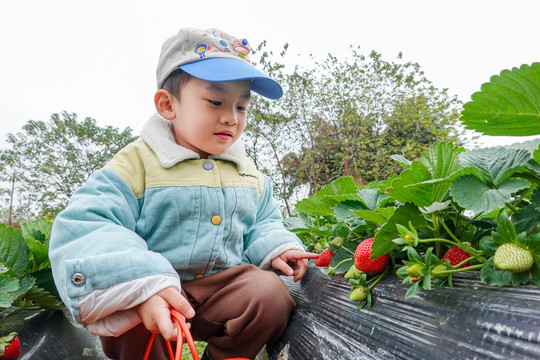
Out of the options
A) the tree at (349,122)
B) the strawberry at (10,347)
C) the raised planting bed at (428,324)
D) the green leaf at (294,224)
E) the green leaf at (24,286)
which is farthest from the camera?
the tree at (349,122)

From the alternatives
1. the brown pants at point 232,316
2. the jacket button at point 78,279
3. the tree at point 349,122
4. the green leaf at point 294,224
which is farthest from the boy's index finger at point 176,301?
the tree at point 349,122

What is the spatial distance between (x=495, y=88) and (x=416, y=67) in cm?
882

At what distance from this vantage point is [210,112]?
1219mm

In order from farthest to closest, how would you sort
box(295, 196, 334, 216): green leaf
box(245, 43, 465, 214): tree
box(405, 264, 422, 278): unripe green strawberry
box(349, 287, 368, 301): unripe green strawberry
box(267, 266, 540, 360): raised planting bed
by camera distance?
box(245, 43, 465, 214): tree
box(295, 196, 334, 216): green leaf
box(349, 287, 368, 301): unripe green strawberry
box(405, 264, 422, 278): unripe green strawberry
box(267, 266, 540, 360): raised planting bed

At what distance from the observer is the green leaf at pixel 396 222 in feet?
2.19

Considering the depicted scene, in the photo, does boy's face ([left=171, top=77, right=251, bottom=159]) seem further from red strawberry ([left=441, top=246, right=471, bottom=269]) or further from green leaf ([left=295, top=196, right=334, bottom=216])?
red strawberry ([left=441, top=246, right=471, bottom=269])

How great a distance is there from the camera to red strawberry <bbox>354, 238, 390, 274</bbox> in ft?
2.68

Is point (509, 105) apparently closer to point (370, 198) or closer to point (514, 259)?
point (514, 259)

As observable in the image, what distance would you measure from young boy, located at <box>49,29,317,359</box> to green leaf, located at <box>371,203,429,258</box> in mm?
543

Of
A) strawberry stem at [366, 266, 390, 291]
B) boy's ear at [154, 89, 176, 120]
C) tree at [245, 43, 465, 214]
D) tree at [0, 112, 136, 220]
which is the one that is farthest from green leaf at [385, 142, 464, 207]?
tree at [0, 112, 136, 220]

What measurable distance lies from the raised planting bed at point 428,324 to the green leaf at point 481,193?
0.45ft

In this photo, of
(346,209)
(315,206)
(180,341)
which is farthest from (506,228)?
(315,206)

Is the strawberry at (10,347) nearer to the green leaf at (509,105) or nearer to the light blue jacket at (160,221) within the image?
the light blue jacket at (160,221)

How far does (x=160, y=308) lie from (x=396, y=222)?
1.98ft
